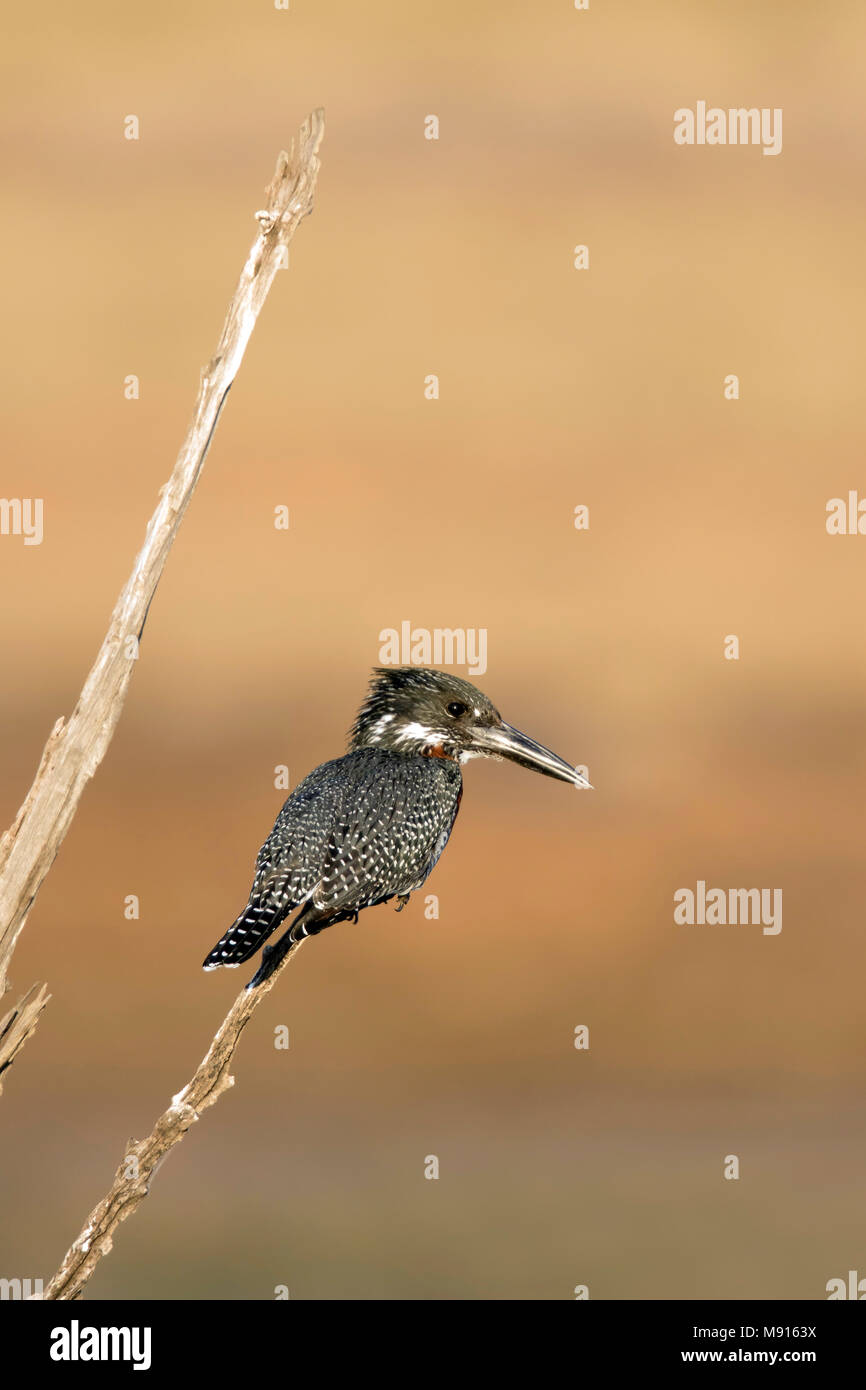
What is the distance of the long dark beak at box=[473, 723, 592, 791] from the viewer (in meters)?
8.05

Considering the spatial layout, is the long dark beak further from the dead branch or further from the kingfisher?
the dead branch

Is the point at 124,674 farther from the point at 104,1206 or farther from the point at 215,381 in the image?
the point at 104,1206

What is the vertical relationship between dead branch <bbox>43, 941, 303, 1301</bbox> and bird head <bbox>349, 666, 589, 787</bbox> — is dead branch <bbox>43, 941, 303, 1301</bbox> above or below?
below

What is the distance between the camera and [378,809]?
7648 millimetres

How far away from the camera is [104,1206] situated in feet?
21.4

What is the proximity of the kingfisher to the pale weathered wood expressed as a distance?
890 mm

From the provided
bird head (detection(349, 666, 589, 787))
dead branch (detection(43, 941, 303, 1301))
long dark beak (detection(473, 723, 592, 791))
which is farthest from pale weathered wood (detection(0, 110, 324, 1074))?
long dark beak (detection(473, 723, 592, 791))

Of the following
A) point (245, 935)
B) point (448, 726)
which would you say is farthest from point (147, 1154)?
point (448, 726)

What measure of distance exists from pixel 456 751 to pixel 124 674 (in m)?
2.04

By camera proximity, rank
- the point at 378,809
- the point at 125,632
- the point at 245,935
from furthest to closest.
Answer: the point at 378,809
the point at 245,935
the point at 125,632

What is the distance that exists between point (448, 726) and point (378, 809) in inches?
26.8

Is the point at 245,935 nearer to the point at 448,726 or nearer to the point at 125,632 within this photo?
the point at 125,632

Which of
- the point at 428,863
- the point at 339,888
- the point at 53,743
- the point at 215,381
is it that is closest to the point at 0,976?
the point at 53,743
